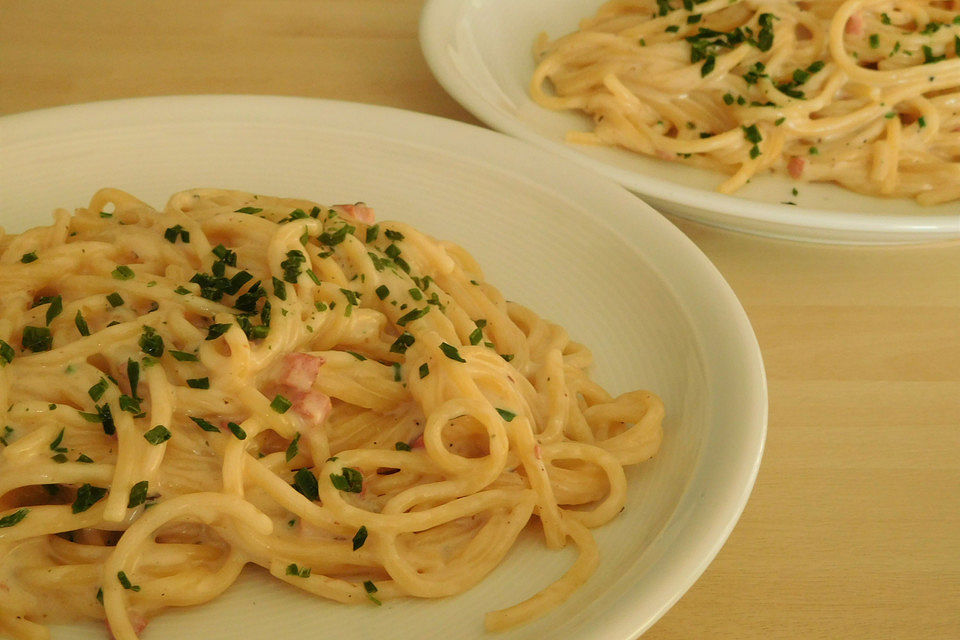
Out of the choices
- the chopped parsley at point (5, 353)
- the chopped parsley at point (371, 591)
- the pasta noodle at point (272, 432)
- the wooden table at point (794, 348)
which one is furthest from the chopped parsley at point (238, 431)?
the wooden table at point (794, 348)

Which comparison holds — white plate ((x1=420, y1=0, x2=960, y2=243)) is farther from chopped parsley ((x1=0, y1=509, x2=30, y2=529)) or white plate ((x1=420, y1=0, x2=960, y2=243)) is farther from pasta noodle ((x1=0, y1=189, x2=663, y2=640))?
chopped parsley ((x1=0, y1=509, x2=30, y2=529))

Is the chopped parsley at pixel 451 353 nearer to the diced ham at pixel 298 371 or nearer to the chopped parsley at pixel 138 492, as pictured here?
the diced ham at pixel 298 371

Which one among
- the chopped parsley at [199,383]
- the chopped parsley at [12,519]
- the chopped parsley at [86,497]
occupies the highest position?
the chopped parsley at [199,383]

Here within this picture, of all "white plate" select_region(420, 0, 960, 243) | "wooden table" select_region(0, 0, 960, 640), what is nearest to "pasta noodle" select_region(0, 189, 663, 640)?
"wooden table" select_region(0, 0, 960, 640)

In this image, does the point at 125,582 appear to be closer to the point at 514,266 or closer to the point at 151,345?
the point at 151,345

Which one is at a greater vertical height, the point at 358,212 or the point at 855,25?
the point at 358,212

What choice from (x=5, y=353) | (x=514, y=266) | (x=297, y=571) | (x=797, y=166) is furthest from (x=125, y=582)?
(x=797, y=166)

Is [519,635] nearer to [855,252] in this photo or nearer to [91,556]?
[91,556]
